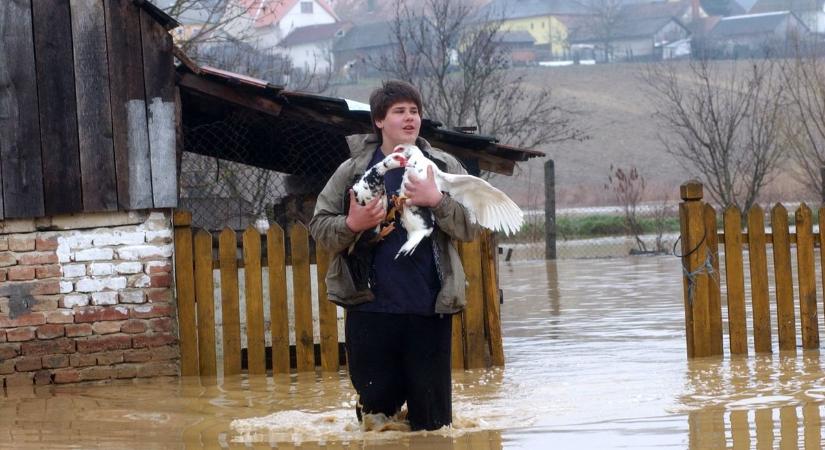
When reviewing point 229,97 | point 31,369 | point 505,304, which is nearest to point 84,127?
point 229,97

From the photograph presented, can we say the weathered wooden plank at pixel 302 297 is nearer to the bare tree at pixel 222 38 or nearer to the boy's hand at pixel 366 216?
the boy's hand at pixel 366 216

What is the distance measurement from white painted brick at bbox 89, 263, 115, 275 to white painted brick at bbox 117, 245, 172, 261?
11 centimetres

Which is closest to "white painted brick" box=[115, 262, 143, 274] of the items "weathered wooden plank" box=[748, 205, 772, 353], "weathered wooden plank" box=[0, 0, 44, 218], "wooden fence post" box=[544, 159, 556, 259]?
"weathered wooden plank" box=[0, 0, 44, 218]

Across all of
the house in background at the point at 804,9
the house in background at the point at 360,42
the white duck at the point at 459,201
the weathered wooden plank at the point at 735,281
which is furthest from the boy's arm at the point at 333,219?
the house in background at the point at 804,9

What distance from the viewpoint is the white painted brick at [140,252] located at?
908 centimetres

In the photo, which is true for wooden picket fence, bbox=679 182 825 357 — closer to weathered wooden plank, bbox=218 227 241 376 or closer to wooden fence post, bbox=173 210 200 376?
weathered wooden plank, bbox=218 227 241 376

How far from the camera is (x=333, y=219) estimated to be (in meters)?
6.04

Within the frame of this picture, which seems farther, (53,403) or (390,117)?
(53,403)

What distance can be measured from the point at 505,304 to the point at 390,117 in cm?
969

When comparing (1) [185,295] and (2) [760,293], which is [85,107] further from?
(2) [760,293]

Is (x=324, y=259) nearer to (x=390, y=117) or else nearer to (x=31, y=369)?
(x=31, y=369)

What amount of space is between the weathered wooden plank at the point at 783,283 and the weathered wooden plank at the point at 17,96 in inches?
208

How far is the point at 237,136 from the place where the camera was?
10.9 metres

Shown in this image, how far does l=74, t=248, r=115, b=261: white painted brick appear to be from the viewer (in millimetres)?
9016
